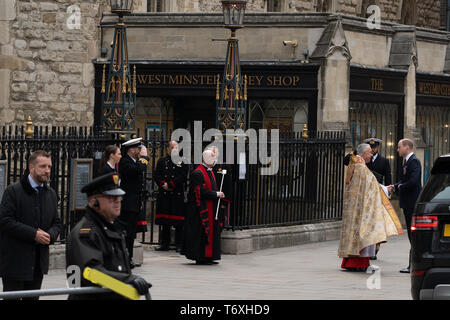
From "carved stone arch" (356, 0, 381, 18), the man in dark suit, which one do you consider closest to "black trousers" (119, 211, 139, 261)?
the man in dark suit

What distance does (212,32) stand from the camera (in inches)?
900

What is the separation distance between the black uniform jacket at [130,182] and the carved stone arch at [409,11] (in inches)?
953

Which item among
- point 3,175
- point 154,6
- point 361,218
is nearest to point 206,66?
point 154,6

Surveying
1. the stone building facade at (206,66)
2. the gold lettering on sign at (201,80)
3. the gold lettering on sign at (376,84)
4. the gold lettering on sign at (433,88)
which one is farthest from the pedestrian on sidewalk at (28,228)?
the gold lettering on sign at (433,88)

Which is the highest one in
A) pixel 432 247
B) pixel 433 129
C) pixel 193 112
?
pixel 193 112

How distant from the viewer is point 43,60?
22969 mm

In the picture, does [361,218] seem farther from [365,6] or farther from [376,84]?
[365,6]

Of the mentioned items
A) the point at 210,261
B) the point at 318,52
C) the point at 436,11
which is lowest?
the point at 210,261

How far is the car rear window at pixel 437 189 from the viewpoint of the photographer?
1077 centimetres

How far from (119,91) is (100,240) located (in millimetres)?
9074

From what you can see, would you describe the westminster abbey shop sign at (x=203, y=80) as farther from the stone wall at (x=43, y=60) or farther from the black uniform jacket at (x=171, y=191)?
the black uniform jacket at (x=171, y=191)

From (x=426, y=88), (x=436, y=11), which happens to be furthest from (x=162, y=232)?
(x=436, y=11)

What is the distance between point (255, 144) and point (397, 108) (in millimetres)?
6765
